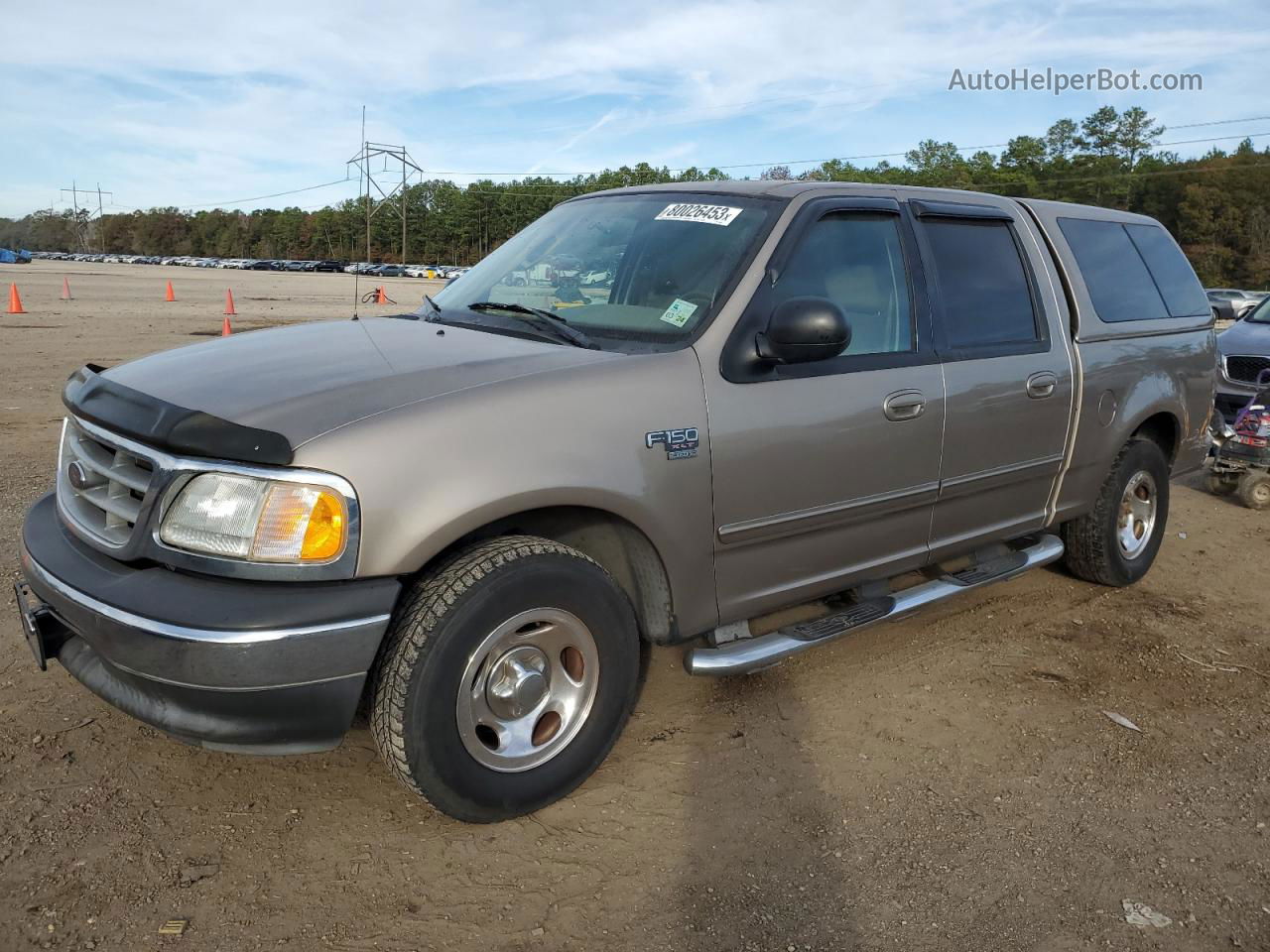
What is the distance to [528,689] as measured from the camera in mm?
2799

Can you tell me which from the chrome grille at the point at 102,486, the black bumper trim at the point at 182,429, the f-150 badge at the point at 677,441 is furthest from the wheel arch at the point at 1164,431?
the chrome grille at the point at 102,486

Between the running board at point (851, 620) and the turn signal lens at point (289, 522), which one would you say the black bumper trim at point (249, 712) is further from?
the running board at point (851, 620)

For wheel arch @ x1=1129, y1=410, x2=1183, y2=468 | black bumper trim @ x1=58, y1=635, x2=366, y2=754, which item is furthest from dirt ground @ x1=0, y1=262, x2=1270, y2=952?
wheel arch @ x1=1129, y1=410, x2=1183, y2=468

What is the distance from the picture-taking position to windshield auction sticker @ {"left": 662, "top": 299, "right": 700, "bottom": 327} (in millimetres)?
3230

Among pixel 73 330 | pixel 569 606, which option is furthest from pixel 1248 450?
pixel 73 330

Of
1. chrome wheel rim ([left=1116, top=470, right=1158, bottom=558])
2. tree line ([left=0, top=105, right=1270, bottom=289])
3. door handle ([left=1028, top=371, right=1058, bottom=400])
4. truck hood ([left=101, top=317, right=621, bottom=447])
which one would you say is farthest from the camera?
tree line ([left=0, top=105, right=1270, bottom=289])

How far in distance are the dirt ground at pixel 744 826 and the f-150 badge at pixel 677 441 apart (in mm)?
1066

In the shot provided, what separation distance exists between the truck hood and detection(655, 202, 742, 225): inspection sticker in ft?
2.66

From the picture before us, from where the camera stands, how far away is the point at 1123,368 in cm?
467

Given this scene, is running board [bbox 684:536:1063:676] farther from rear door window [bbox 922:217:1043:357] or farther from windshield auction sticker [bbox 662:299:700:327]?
windshield auction sticker [bbox 662:299:700:327]

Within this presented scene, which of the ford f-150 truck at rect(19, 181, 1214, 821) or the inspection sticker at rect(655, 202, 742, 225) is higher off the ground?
the inspection sticker at rect(655, 202, 742, 225)

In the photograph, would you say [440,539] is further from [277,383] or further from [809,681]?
[809,681]

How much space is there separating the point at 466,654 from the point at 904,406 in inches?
74.2

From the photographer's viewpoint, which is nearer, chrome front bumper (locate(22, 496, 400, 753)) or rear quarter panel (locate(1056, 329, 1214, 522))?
chrome front bumper (locate(22, 496, 400, 753))
